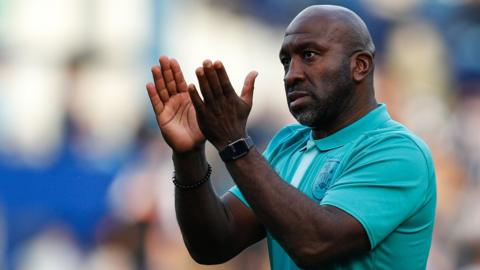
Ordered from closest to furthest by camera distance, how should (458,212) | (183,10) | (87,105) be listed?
(87,105) < (183,10) < (458,212)

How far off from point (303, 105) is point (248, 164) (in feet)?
1.49

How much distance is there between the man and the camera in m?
2.83

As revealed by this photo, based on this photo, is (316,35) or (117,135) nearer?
(316,35)

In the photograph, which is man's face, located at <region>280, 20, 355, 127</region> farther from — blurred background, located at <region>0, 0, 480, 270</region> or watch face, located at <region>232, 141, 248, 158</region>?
blurred background, located at <region>0, 0, 480, 270</region>

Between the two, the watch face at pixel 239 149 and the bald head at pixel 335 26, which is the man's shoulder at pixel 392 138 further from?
the watch face at pixel 239 149

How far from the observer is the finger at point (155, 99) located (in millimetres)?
3209

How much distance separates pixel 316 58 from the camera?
10.6ft

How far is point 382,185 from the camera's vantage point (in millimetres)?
2980

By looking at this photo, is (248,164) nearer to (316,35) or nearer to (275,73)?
(316,35)

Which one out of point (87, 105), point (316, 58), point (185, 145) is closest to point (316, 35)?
point (316, 58)

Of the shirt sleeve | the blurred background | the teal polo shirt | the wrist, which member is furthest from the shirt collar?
the blurred background

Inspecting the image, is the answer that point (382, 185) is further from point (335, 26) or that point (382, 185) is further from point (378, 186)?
point (335, 26)

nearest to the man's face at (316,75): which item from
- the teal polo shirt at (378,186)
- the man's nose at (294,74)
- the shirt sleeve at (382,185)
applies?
the man's nose at (294,74)

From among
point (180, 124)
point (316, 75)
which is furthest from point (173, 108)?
point (316, 75)
